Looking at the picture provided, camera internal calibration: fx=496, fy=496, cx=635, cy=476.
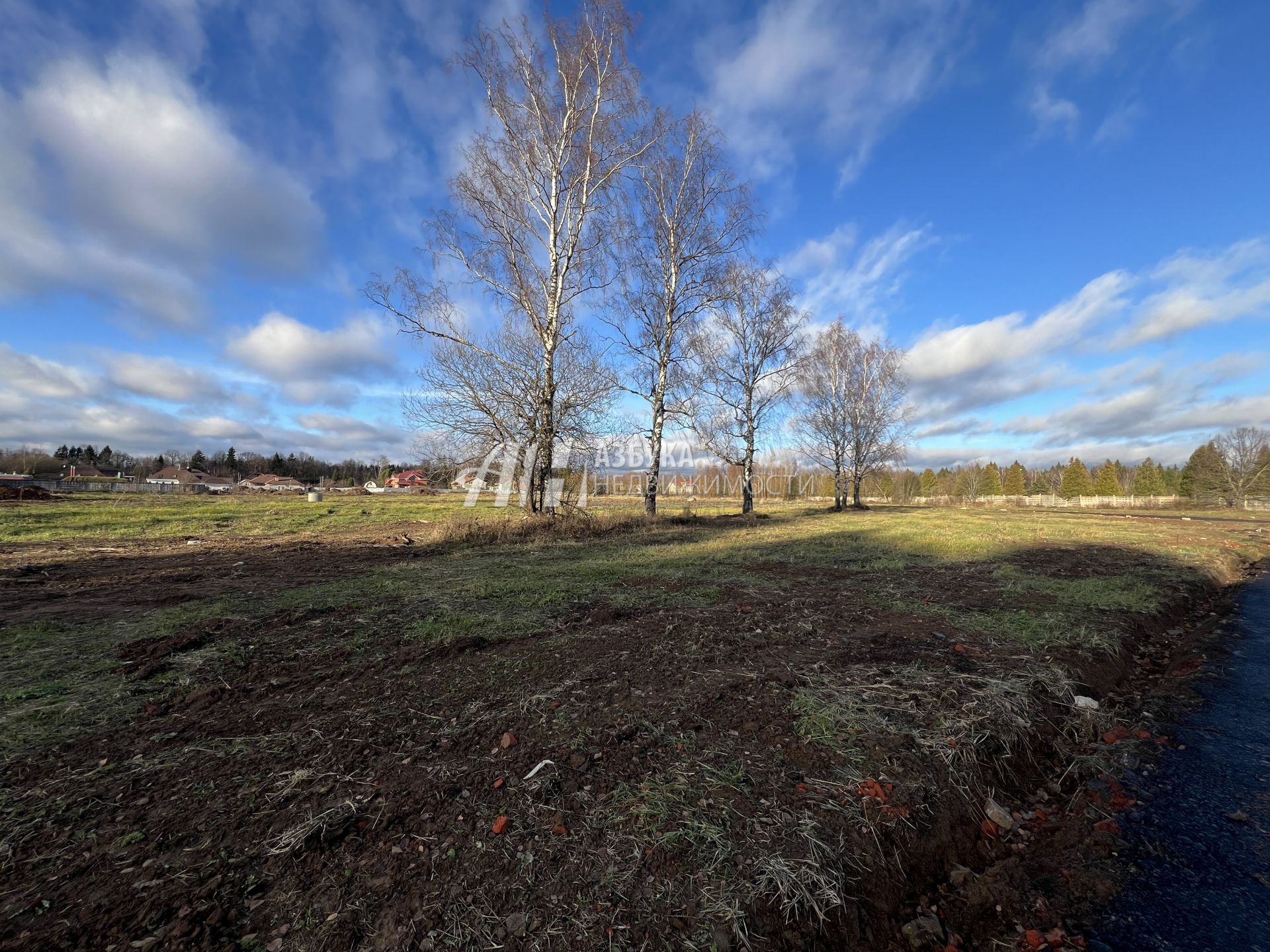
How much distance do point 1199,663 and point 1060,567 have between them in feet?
16.8

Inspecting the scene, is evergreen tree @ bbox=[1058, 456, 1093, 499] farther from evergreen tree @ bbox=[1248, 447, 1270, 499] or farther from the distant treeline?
the distant treeline

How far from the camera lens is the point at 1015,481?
239 feet

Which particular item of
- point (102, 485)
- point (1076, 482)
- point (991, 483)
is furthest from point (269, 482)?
point (1076, 482)

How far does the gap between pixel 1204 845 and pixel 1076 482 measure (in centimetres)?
8534

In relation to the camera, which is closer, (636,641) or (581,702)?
(581,702)

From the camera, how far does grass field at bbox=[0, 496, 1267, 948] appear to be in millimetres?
1908

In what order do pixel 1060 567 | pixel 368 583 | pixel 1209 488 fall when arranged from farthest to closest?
1. pixel 1209 488
2. pixel 1060 567
3. pixel 368 583

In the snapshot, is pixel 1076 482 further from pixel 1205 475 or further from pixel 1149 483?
pixel 1205 475

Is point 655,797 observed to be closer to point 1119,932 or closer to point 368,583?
point 1119,932

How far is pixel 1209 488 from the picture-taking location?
5347 cm

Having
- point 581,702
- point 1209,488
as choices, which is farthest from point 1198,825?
point 1209,488

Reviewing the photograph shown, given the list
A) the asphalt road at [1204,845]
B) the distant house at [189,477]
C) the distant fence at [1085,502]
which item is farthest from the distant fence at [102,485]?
the distant fence at [1085,502]

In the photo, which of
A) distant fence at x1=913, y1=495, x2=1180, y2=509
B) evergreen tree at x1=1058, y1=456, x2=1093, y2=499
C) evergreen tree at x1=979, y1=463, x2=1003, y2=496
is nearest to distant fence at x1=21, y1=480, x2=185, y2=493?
distant fence at x1=913, y1=495, x2=1180, y2=509

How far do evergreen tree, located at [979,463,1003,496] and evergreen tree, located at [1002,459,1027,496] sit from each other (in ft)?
4.30
